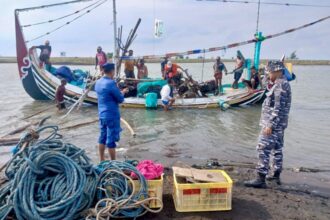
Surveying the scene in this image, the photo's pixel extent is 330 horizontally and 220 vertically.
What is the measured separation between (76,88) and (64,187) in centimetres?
1137

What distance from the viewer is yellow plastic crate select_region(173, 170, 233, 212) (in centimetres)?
402

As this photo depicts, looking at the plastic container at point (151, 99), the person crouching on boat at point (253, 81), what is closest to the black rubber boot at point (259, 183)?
the plastic container at point (151, 99)

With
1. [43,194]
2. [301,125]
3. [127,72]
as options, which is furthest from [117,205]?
[127,72]

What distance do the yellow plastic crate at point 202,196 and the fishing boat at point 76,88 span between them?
10126 mm

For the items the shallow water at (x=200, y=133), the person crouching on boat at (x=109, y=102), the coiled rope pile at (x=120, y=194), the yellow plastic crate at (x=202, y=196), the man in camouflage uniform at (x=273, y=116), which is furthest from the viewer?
the shallow water at (x=200, y=133)

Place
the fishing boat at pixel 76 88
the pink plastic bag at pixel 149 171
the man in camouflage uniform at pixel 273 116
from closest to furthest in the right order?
the pink plastic bag at pixel 149 171, the man in camouflage uniform at pixel 273 116, the fishing boat at pixel 76 88

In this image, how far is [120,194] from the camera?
156 inches

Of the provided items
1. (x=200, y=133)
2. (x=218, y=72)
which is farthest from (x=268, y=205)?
(x=218, y=72)

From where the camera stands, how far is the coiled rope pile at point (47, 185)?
11.5 feet

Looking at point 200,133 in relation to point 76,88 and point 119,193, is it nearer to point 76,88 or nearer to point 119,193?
point 119,193

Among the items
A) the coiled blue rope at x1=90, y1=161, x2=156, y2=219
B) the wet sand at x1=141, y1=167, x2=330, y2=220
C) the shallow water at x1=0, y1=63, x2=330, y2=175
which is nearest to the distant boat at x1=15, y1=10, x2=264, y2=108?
the shallow water at x1=0, y1=63, x2=330, y2=175

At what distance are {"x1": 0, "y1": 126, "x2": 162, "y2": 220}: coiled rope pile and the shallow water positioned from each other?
3071 millimetres

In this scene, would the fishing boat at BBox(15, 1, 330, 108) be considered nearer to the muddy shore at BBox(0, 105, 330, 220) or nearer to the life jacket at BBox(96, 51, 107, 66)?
the life jacket at BBox(96, 51, 107, 66)

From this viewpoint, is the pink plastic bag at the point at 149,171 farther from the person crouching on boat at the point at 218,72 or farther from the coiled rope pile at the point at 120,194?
the person crouching on boat at the point at 218,72
